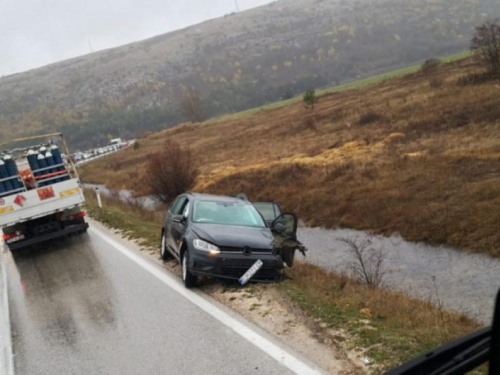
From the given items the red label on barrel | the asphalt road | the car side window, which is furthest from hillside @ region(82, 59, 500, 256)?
the red label on barrel

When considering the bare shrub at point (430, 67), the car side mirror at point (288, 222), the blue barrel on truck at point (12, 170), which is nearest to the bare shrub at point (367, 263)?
the car side mirror at point (288, 222)

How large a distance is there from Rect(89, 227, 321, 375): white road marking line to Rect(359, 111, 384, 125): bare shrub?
2662 cm

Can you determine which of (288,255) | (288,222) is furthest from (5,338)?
(288,222)

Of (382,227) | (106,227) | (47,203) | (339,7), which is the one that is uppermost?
(339,7)

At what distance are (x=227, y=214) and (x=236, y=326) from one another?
11.8ft

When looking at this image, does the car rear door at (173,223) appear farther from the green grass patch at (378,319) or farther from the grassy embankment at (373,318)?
the green grass patch at (378,319)

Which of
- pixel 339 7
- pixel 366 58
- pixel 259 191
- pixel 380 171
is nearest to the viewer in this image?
pixel 380 171

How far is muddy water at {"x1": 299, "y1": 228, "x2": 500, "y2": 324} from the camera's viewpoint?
35.9 ft

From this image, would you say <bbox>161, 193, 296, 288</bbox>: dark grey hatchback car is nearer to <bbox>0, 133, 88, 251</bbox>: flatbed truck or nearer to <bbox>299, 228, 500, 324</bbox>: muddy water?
<bbox>299, 228, 500, 324</bbox>: muddy water

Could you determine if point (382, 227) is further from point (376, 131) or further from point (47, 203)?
point (376, 131)

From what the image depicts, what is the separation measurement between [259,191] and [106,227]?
10.0m

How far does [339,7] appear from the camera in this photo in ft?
635

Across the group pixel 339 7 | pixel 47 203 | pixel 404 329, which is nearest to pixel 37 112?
pixel 339 7

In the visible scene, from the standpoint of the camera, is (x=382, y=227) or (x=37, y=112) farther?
(x=37, y=112)
